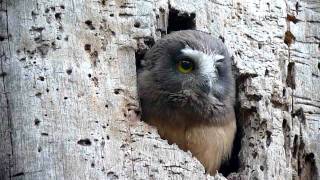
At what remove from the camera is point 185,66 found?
5496 millimetres

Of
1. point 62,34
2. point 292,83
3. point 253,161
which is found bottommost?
point 253,161

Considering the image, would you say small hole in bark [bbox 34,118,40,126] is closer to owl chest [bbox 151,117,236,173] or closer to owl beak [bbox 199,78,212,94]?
owl chest [bbox 151,117,236,173]

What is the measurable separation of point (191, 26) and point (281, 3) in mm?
623

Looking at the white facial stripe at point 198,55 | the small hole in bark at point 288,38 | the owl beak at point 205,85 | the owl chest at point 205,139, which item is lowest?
the owl chest at point 205,139

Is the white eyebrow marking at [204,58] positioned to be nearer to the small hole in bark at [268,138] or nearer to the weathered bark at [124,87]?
the weathered bark at [124,87]

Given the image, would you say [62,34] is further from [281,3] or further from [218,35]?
[281,3]

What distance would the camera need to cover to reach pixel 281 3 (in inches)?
228

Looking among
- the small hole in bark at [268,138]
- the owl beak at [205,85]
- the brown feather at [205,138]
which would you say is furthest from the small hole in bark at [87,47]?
the small hole in bark at [268,138]

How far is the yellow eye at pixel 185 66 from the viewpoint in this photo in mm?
5484

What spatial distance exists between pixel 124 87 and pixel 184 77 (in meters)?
0.52

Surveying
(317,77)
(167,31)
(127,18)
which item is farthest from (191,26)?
(317,77)

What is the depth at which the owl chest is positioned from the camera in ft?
17.7

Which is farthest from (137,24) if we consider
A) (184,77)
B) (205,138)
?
(205,138)

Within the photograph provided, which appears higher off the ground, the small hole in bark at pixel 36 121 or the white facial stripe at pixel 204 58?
the white facial stripe at pixel 204 58
